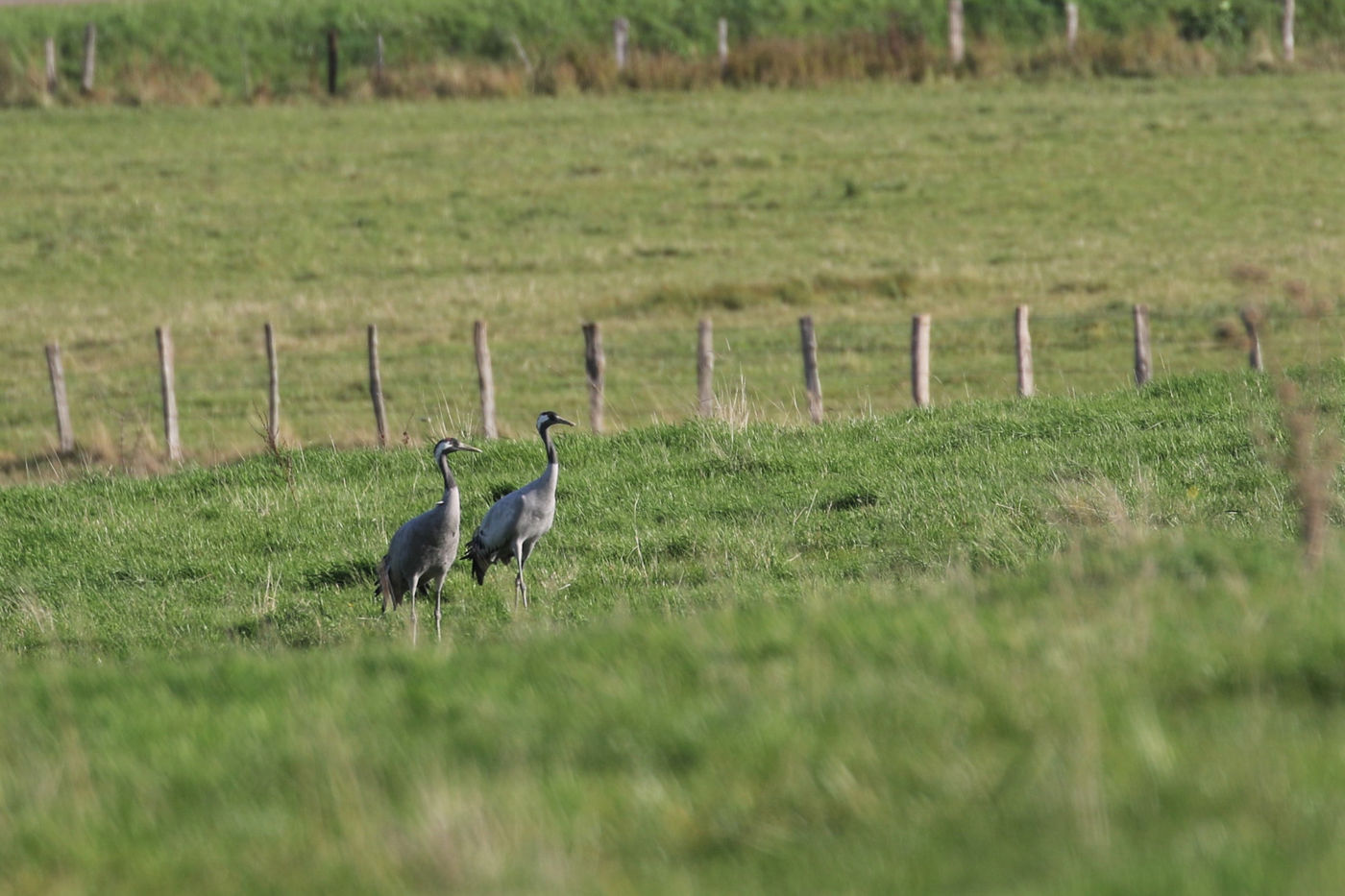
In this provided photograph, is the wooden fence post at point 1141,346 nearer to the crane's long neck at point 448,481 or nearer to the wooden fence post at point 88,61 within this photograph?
the crane's long neck at point 448,481

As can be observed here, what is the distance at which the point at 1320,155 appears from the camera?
39125 millimetres

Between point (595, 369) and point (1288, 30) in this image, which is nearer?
point (595, 369)

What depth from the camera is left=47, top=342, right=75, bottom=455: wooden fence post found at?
72.2 feet

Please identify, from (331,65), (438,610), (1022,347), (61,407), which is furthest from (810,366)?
(331,65)

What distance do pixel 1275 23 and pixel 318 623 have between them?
49.1 meters

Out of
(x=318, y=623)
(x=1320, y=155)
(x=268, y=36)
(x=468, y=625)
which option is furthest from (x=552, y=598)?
(x=268, y=36)

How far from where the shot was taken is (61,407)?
73.5 feet

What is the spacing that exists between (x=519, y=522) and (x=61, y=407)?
13376 millimetres

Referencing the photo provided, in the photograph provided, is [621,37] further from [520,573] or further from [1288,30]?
[520,573]

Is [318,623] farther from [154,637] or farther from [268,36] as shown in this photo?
[268,36]

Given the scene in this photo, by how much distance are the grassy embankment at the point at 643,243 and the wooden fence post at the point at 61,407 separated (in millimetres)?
348

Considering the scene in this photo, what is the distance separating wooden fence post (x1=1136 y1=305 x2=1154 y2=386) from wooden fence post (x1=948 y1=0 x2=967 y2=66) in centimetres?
3102

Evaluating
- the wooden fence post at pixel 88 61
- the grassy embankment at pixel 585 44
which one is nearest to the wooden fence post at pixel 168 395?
the grassy embankment at pixel 585 44

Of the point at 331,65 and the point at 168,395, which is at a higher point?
the point at 331,65
